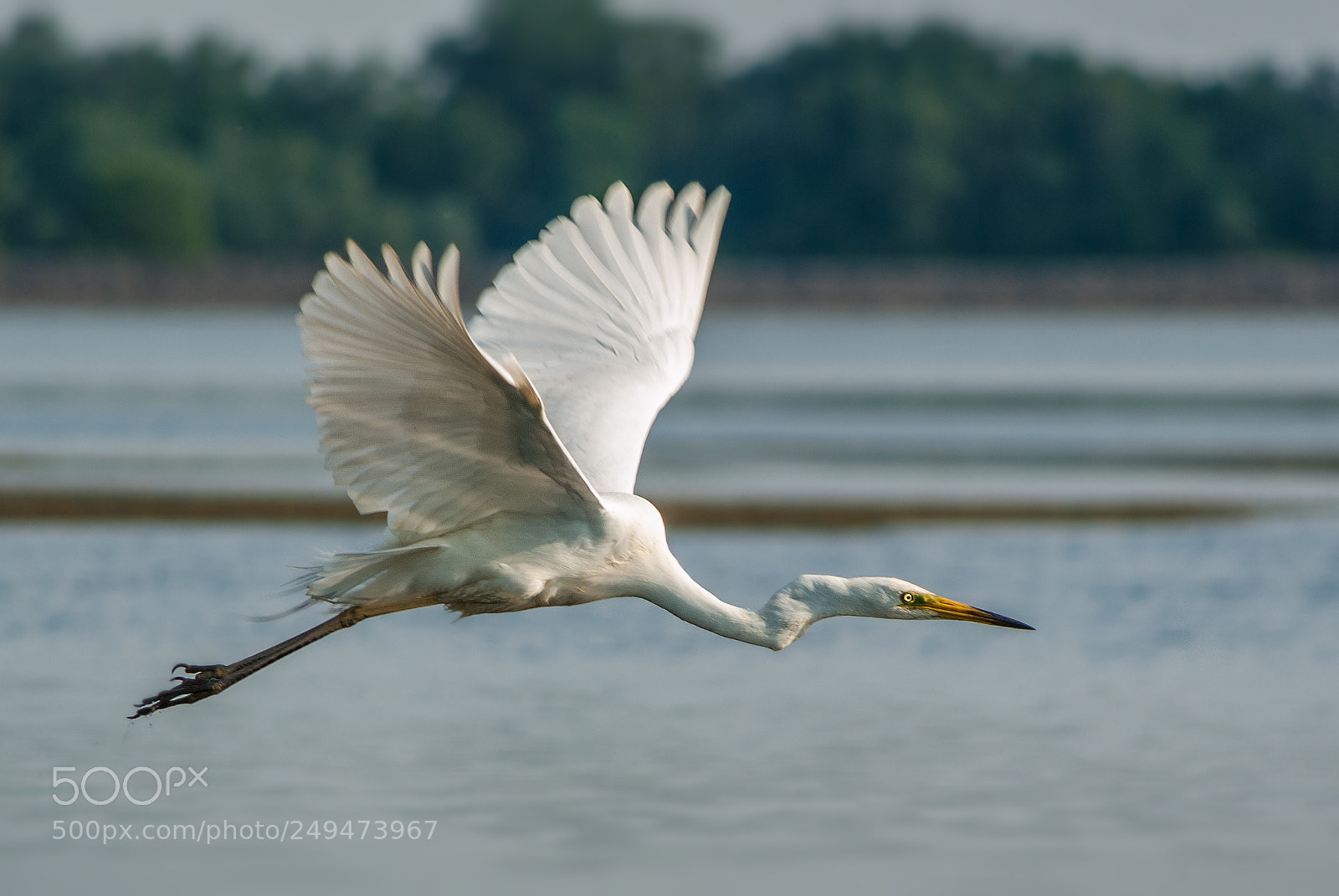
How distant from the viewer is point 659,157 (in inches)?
4299

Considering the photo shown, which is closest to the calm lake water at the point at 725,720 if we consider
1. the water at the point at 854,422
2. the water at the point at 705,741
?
the water at the point at 705,741

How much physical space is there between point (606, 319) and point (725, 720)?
256cm

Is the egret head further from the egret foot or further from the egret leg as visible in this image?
the egret foot

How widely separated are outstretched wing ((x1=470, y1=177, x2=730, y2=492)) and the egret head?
3.64ft

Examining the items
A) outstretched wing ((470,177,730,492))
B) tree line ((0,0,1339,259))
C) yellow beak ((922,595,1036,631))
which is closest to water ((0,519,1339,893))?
yellow beak ((922,595,1036,631))

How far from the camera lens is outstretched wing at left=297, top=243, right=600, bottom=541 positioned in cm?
691

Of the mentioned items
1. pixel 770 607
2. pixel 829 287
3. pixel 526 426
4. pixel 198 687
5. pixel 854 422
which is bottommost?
→ pixel 854 422

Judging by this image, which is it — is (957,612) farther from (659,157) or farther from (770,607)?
(659,157)

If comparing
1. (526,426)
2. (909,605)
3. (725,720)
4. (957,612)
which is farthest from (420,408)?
(725,720)

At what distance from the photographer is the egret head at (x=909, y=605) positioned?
839 centimetres

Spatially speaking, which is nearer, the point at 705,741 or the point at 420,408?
the point at 420,408

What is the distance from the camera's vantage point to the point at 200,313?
77.6m

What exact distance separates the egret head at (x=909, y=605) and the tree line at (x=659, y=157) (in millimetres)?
76211

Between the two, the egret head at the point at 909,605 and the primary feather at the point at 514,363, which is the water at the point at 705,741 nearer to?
the egret head at the point at 909,605
